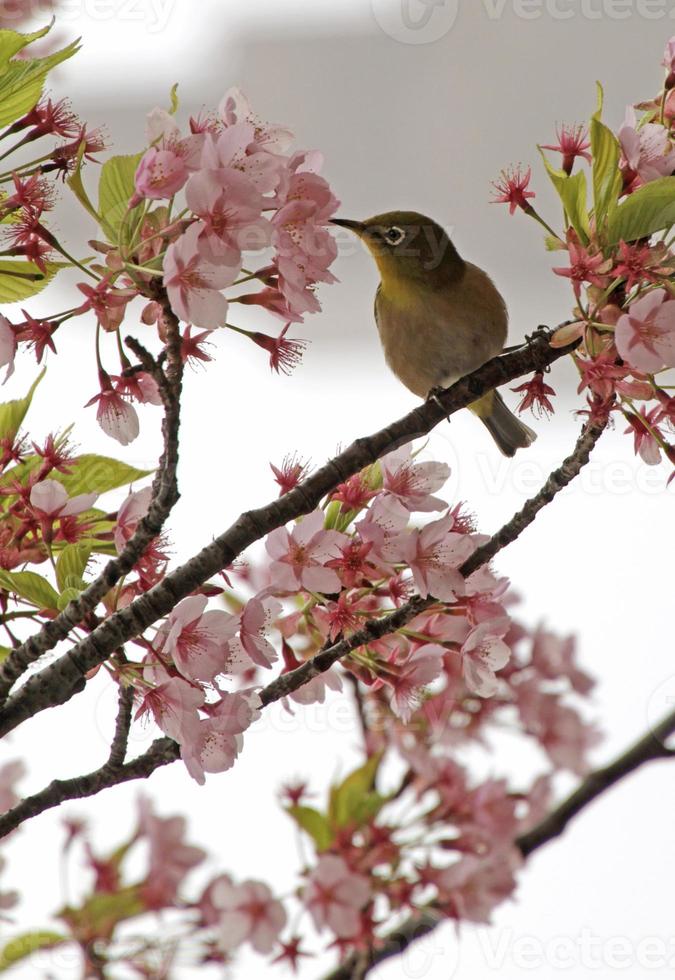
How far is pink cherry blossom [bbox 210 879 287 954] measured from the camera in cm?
115

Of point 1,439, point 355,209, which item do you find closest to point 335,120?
point 355,209

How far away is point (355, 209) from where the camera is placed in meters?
2.88

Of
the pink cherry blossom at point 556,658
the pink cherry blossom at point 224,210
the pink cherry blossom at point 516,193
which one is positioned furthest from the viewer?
the pink cherry blossom at point 556,658

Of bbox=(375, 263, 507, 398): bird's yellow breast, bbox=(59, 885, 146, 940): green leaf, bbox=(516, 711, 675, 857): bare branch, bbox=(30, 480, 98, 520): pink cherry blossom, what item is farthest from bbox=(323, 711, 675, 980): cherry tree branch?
bbox=(30, 480, 98, 520): pink cherry blossom

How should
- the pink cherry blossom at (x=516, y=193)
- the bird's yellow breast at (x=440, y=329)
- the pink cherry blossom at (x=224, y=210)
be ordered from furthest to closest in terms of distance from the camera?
1. the bird's yellow breast at (x=440, y=329)
2. the pink cherry blossom at (x=516, y=193)
3. the pink cherry blossom at (x=224, y=210)

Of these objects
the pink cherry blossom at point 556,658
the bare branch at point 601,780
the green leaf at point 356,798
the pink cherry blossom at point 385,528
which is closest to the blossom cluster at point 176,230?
the pink cherry blossom at point 385,528

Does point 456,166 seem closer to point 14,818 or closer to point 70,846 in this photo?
point 70,846

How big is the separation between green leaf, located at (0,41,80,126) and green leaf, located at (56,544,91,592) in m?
0.26

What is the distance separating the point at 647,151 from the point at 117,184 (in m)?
0.31

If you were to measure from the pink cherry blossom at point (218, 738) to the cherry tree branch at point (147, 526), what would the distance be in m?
0.09

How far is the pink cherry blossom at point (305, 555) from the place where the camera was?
0.65 m

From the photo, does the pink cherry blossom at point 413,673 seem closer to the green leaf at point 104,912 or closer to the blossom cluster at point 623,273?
the blossom cluster at point 623,273

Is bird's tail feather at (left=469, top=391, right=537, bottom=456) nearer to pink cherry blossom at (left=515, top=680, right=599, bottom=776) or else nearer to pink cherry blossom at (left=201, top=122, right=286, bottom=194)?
pink cherry blossom at (left=515, top=680, right=599, bottom=776)

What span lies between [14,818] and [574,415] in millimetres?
404
